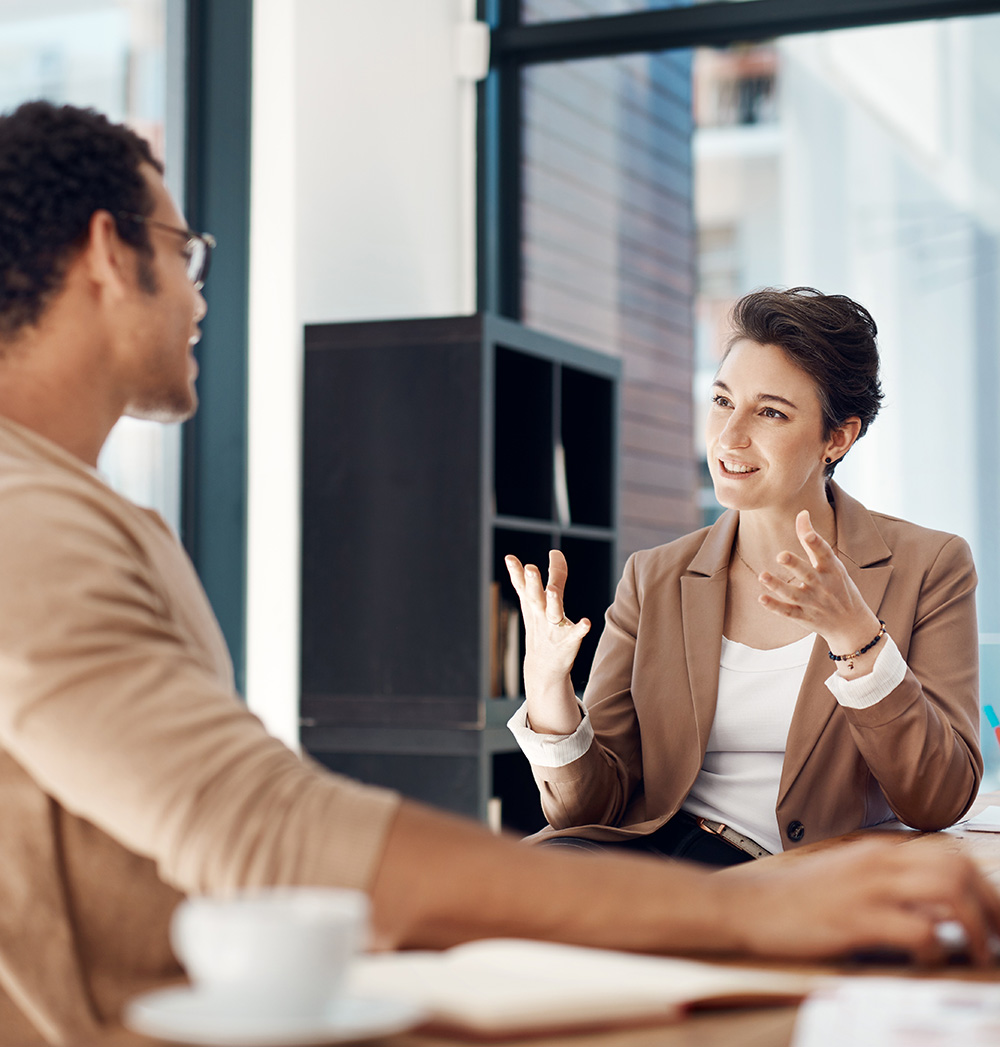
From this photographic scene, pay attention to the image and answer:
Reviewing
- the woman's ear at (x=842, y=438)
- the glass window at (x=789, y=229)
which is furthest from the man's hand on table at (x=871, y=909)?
the glass window at (x=789, y=229)

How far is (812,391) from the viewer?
2189mm

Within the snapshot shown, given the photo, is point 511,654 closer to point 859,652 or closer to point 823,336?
point 823,336

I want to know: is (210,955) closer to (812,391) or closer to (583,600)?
(812,391)

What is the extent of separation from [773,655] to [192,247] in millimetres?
1135

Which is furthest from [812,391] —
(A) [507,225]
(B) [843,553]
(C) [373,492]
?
(A) [507,225]

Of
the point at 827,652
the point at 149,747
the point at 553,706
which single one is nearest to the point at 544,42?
the point at 827,652

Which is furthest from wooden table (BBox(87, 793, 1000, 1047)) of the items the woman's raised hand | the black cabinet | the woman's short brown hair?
the black cabinet

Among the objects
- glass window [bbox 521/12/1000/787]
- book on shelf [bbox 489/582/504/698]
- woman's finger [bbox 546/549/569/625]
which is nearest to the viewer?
woman's finger [bbox 546/549/569/625]

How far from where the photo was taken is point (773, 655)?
202 centimetres

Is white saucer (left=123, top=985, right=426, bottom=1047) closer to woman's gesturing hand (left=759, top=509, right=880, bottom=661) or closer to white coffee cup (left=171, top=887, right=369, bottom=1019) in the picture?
white coffee cup (left=171, top=887, right=369, bottom=1019)

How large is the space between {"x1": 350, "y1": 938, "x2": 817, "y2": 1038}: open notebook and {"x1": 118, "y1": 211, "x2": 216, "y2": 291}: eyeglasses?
→ 0.67 m

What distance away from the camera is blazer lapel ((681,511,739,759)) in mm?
1969

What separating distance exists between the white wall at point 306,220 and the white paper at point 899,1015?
278cm

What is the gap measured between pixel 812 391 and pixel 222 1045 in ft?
5.93
